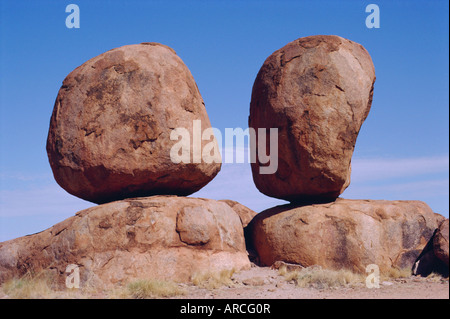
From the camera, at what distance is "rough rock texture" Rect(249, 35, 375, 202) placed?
9.22 meters

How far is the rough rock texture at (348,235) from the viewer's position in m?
9.15

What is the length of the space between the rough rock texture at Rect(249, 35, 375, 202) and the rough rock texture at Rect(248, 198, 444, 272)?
0.55 meters

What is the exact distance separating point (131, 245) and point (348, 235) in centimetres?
365

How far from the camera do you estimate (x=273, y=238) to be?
378 inches

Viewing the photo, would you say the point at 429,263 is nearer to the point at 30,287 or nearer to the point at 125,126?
the point at 125,126

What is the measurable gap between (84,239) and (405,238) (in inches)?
214

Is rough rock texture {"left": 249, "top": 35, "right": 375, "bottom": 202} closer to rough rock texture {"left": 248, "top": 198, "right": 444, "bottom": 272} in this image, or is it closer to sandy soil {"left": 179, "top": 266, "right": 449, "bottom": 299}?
rough rock texture {"left": 248, "top": 198, "right": 444, "bottom": 272}

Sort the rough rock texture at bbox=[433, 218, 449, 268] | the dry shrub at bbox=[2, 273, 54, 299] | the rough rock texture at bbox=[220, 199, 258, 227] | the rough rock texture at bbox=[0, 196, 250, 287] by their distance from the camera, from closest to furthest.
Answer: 1. the dry shrub at bbox=[2, 273, 54, 299]
2. the rough rock texture at bbox=[0, 196, 250, 287]
3. the rough rock texture at bbox=[433, 218, 449, 268]
4. the rough rock texture at bbox=[220, 199, 258, 227]

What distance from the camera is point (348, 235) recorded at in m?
9.20

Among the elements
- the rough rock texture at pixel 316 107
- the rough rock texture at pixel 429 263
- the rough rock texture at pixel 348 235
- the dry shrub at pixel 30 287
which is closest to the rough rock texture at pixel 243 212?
the rough rock texture at pixel 348 235

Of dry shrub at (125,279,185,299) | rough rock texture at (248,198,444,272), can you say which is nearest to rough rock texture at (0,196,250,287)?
dry shrub at (125,279,185,299)

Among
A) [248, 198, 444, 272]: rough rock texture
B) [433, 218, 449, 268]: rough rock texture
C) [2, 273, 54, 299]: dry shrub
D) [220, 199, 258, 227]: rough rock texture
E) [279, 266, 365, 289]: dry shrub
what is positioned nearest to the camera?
[2, 273, 54, 299]: dry shrub

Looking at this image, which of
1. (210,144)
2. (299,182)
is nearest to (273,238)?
(299,182)
